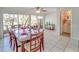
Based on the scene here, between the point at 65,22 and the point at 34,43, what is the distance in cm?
58

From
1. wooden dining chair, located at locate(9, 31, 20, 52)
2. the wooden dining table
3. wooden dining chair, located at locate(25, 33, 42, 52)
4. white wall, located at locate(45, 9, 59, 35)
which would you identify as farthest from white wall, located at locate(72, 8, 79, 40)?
wooden dining chair, located at locate(9, 31, 20, 52)

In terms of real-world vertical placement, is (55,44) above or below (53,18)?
below

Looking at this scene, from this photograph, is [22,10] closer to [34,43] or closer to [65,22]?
[34,43]

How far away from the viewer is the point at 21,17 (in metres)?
1.89

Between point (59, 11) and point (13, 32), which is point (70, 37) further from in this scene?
point (13, 32)

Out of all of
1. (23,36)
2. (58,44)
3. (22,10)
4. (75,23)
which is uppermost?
(22,10)

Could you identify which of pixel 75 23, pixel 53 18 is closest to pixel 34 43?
pixel 53 18

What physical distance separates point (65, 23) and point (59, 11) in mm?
208

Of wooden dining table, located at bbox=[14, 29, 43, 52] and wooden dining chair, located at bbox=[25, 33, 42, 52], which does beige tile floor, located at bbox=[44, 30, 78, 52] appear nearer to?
wooden dining chair, located at bbox=[25, 33, 42, 52]

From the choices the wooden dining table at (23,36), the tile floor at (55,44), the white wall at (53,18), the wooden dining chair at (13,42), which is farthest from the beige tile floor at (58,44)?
the wooden dining chair at (13,42)

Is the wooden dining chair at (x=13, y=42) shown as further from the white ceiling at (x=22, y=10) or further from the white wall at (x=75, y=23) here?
the white wall at (x=75, y=23)

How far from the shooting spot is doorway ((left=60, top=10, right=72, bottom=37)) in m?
1.88

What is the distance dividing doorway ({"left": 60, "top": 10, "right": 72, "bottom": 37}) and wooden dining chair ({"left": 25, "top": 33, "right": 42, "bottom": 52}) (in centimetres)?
37

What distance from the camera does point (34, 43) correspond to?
1899 millimetres
